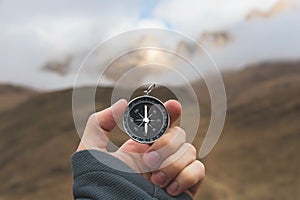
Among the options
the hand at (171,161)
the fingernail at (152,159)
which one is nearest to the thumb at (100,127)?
the hand at (171,161)

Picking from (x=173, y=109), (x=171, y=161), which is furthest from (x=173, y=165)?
(x=173, y=109)

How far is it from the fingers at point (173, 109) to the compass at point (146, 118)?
1cm

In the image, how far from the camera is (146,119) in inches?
48.8

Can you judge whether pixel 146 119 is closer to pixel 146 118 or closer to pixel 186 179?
pixel 146 118

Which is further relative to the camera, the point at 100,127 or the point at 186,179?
the point at 100,127

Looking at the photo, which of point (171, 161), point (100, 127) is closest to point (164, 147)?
point (171, 161)

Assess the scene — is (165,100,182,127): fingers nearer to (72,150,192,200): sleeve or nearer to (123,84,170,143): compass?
(123,84,170,143): compass

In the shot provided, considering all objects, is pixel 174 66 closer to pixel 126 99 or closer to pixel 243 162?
pixel 126 99

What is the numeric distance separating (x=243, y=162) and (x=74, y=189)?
15416mm

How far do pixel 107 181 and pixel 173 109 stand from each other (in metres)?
0.20

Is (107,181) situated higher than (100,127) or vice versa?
(100,127)

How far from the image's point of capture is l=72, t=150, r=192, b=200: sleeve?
44.3 inches

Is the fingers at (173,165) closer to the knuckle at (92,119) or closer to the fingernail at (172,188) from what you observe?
the fingernail at (172,188)

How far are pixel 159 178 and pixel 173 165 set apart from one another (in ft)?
0.12
